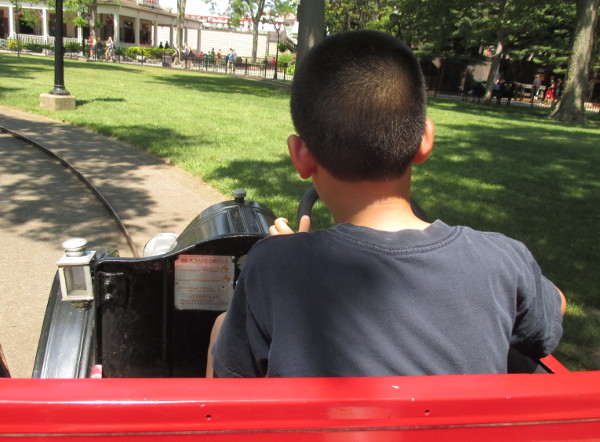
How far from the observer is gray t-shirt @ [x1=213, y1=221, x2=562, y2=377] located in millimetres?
1114

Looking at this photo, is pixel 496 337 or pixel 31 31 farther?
pixel 31 31

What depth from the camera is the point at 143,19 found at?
5675cm

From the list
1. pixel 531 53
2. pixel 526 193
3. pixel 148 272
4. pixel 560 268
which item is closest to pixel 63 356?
pixel 148 272

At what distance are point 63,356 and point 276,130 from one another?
912 centimetres

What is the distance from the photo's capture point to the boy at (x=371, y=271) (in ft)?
3.67

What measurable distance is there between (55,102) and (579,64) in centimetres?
1642

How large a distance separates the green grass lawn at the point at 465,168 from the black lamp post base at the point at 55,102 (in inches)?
12.6

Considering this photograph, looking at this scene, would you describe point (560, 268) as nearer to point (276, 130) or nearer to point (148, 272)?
point (148, 272)

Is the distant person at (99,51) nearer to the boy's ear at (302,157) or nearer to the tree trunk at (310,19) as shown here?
the tree trunk at (310,19)

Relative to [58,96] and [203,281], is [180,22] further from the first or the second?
[203,281]

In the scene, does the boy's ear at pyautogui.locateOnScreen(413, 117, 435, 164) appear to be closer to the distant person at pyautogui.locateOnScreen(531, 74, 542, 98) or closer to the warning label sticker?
the warning label sticker

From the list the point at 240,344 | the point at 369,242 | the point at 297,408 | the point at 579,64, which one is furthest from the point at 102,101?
the point at 579,64

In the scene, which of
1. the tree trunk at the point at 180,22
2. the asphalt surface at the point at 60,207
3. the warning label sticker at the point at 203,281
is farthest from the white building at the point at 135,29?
the warning label sticker at the point at 203,281

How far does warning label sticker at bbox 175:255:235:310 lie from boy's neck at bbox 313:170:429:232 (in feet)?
2.67
